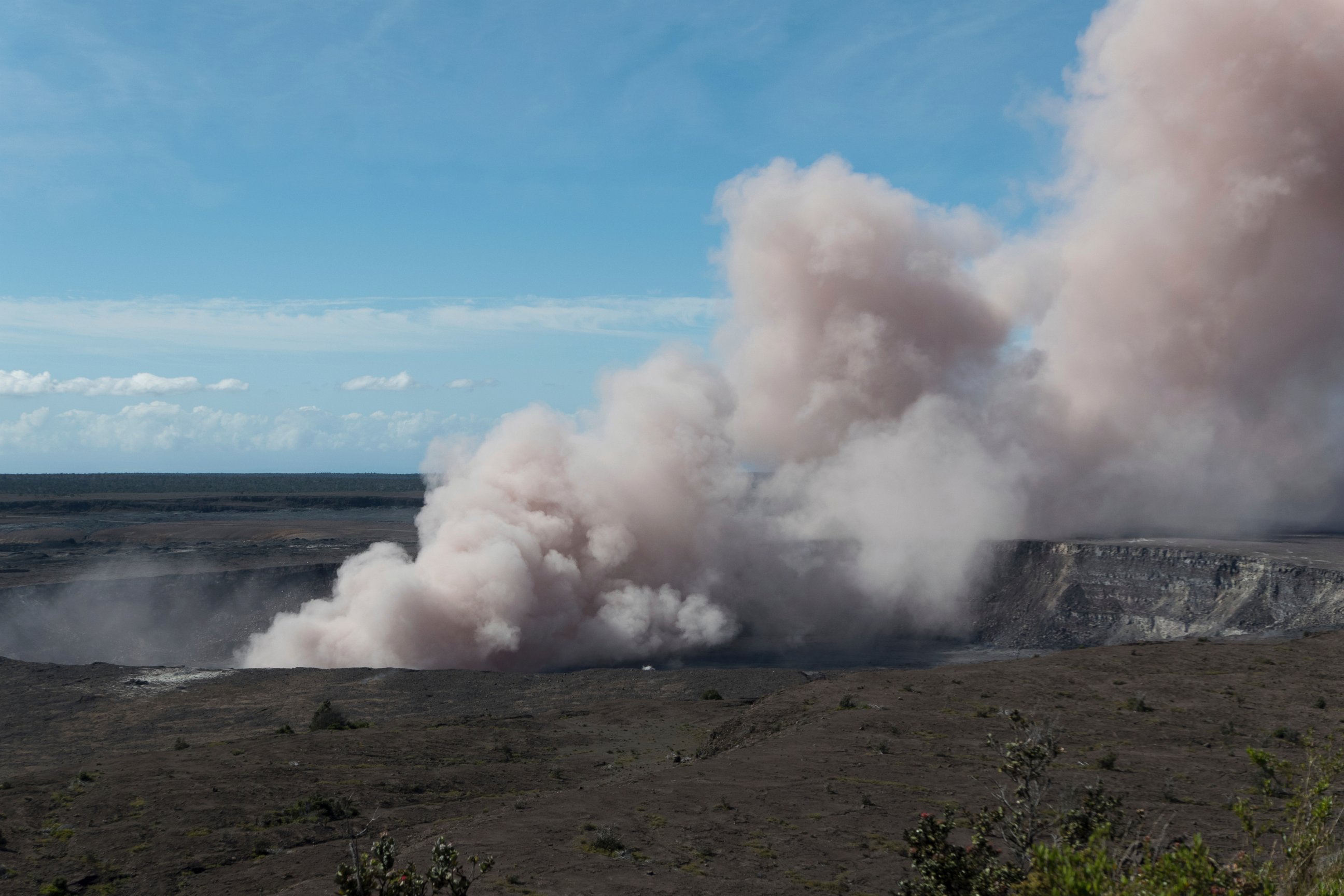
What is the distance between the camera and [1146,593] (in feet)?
186

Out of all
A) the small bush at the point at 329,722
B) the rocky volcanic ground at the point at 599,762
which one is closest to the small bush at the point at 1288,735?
the rocky volcanic ground at the point at 599,762

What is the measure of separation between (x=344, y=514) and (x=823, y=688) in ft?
408

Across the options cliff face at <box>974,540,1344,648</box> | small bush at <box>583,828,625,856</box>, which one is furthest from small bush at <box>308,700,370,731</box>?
cliff face at <box>974,540,1344,648</box>

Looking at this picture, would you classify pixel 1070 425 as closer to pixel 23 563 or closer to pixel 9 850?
pixel 9 850

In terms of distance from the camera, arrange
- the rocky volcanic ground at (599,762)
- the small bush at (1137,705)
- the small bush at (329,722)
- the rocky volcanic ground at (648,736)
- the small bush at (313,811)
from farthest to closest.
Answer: the small bush at (329,722) < the small bush at (1137,705) < the small bush at (313,811) < the rocky volcanic ground at (648,736) < the rocky volcanic ground at (599,762)

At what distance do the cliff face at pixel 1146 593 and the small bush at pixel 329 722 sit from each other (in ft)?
128

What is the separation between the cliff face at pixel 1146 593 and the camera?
5156cm

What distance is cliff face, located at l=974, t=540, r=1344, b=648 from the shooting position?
51562mm

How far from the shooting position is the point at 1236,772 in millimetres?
24438

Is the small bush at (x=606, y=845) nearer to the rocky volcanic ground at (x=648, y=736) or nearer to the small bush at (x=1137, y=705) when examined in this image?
the rocky volcanic ground at (x=648, y=736)

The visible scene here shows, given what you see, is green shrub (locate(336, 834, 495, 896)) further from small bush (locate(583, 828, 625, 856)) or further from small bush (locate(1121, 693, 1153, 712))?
small bush (locate(1121, 693, 1153, 712))

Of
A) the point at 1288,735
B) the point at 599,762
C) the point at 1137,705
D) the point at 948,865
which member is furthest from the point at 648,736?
the point at 948,865

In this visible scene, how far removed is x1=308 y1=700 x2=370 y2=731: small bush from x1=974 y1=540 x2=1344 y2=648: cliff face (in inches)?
1531

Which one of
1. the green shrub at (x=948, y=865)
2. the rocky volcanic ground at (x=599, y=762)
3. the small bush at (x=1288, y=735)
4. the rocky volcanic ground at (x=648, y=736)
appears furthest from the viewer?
the small bush at (x=1288, y=735)
